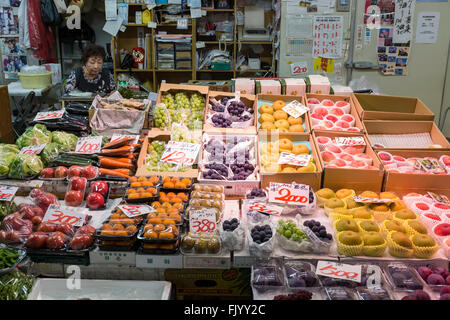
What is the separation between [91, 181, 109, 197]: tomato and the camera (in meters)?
2.62

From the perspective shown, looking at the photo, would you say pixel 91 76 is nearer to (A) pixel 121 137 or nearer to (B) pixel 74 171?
(A) pixel 121 137

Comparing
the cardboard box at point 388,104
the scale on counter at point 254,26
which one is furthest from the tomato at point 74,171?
the scale on counter at point 254,26

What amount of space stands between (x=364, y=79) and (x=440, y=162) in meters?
2.78

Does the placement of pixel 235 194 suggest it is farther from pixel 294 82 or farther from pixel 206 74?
pixel 206 74

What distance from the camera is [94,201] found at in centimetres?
253

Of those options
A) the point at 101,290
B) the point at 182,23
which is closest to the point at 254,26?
the point at 182,23

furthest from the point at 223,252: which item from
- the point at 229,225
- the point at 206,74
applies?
the point at 206,74

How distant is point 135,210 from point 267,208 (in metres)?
0.75

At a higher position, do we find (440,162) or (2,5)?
(2,5)

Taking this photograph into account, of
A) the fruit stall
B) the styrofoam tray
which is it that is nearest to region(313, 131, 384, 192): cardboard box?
the fruit stall

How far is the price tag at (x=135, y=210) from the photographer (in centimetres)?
230

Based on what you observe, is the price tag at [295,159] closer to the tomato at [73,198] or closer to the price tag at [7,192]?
the tomato at [73,198]

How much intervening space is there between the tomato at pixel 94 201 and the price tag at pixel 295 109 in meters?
1.61
